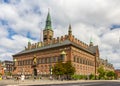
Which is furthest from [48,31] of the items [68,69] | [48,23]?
[68,69]

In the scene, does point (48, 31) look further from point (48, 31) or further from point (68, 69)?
point (68, 69)

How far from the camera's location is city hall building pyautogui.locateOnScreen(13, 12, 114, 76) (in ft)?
280

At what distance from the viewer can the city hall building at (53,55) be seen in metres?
85.2

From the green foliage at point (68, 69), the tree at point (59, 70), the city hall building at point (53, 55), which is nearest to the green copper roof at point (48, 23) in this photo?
the city hall building at point (53, 55)

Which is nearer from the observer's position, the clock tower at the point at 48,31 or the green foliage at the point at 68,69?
the green foliage at the point at 68,69

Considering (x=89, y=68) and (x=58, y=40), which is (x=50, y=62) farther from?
(x=89, y=68)

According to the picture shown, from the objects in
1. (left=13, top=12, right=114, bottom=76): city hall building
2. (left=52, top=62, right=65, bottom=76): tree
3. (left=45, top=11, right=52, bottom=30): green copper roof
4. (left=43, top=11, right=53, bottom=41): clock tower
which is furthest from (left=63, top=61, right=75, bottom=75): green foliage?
(left=45, top=11, right=52, bottom=30): green copper roof

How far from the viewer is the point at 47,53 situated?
9250cm

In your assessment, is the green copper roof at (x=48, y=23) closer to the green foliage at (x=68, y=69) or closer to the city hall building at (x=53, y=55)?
the city hall building at (x=53, y=55)

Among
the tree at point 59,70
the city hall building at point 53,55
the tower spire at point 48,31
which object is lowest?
the tree at point 59,70

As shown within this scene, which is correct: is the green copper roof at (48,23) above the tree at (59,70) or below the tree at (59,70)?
above

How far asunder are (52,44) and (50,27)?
18.2m

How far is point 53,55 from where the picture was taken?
89125 millimetres

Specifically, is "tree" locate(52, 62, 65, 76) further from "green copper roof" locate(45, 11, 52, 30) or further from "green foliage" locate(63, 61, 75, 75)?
"green copper roof" locate(45, 11, 52, 30)
